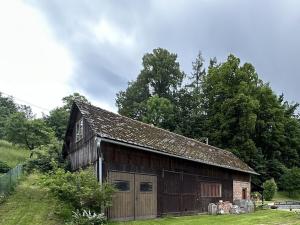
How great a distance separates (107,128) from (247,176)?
18.3 metres

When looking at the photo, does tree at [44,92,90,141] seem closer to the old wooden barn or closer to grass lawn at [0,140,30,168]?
grass lawn at [0,140,30,168]

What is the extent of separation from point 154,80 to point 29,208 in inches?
1993

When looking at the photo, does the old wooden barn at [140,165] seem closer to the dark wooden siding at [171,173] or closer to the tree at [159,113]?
the dark wooden siding at [171,173]

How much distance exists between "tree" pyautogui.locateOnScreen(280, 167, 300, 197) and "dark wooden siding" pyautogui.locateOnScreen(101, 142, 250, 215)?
27877 millimetres

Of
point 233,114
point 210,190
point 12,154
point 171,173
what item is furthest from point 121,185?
point 233,114

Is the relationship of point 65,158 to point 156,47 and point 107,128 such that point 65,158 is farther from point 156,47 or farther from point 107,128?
point 156,47

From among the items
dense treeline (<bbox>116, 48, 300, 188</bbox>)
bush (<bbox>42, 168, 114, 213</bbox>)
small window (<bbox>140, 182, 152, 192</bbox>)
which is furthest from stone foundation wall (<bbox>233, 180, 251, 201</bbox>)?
dense treeline (<bbox>116, 48, 300, 188</bbox>)

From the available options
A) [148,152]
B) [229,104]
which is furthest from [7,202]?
[229,104]

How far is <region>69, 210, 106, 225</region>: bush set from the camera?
15757 mm

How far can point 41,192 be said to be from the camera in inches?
912

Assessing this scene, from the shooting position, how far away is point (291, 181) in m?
52.0

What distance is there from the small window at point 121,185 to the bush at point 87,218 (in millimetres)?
2091

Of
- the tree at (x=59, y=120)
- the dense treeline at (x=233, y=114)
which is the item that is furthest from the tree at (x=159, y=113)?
the tree at (x=59, y=120)

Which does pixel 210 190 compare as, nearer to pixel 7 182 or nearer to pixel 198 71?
pixel 7 182
